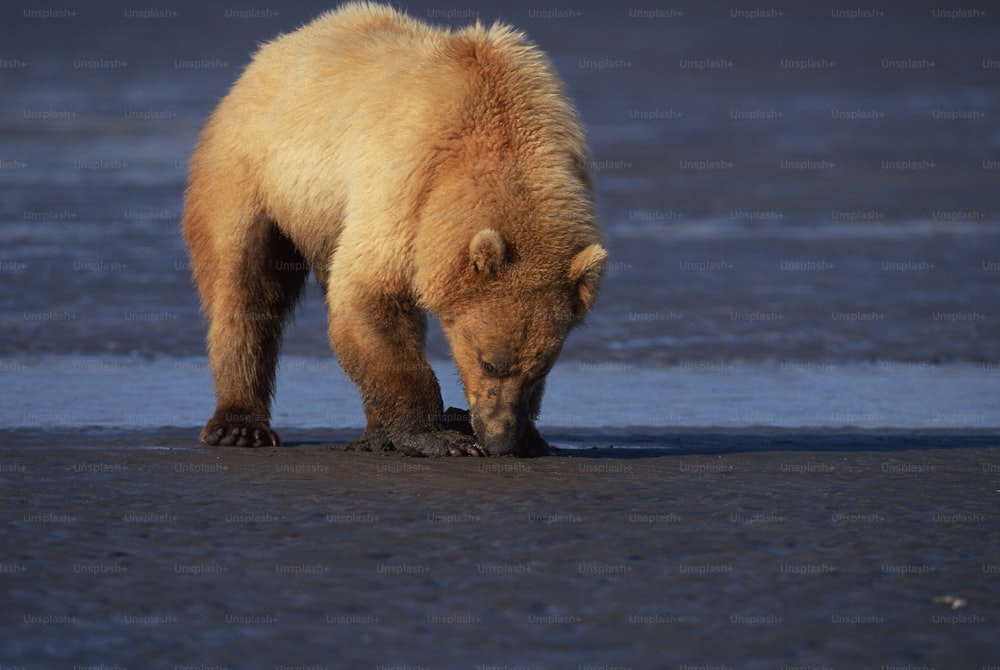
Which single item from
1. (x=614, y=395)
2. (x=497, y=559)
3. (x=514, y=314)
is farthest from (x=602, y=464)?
(x=614, y=395)

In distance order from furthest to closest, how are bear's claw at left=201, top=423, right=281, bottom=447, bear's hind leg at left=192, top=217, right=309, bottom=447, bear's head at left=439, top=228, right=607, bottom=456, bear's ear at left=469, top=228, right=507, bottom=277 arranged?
1. bear's hind leg at left=192, top=217, right=309, bottom=447
2. bear's claw at left=201, top=423, right=281, bottom=447
3. bear's head at left=439, top=228, right=607, bottom=456
4. bear's ear at left=469, top=228, right=507, bottom=277

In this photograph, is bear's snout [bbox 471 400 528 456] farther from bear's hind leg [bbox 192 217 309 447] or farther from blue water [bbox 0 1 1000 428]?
blue water [bbox 0 1 1000 428]

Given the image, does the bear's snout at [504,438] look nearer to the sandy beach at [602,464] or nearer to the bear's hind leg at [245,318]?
the sandy beach at [602,464]

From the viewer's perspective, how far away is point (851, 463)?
688cm

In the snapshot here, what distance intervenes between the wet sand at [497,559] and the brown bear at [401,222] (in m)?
0.36

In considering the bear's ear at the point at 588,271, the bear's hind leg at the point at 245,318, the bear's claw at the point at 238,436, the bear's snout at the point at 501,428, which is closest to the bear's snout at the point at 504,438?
the bear's snout at the point at 501,428

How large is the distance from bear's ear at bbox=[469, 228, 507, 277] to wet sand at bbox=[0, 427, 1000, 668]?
84 centimetres

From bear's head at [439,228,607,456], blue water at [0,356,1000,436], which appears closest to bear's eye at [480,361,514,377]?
bear's head at [439,228,607,456]

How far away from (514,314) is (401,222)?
2.13 feet

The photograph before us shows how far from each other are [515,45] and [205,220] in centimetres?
180

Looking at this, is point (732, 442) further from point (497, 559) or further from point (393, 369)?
point (497, 559)

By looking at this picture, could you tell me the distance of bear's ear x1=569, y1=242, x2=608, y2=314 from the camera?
252 inches

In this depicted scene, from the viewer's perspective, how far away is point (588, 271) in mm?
6438

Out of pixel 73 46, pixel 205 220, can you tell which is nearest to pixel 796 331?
pixel 205 220
